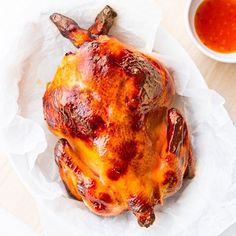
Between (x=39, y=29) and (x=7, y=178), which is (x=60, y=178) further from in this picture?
(x=39, y=29)

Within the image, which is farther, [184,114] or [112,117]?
[184,114]

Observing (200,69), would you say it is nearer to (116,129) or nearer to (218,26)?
(218,26)

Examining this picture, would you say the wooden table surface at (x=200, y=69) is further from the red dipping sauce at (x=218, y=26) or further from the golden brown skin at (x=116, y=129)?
the golden brown skin at (x=116, y=129)

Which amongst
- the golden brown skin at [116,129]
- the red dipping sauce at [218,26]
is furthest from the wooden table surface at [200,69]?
the golden brown skin at [116,129]

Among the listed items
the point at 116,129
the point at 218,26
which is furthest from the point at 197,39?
the point at 116,129

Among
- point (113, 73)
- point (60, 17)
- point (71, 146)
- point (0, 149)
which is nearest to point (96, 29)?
point (60, 17)
